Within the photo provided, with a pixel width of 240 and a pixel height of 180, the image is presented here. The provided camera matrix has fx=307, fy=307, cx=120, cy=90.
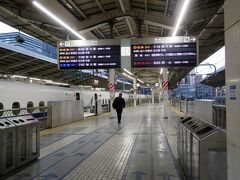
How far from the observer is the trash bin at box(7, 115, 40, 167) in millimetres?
6594

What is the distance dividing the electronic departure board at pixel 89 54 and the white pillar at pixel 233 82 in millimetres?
6974

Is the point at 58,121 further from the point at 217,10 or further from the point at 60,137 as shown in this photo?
the point at 217,10

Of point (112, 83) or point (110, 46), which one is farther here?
point (112, 83)

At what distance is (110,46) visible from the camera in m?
10.1

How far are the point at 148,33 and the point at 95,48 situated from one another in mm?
5049

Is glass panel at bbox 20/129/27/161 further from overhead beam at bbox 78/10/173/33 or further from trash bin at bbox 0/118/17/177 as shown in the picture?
overhead beam at bbox 78/10/173/33

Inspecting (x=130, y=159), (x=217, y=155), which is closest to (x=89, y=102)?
(x=130, y=159)

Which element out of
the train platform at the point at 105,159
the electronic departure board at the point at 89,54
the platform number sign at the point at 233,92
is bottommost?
the train platform at the point at 105,159

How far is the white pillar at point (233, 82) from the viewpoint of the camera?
2912 mm

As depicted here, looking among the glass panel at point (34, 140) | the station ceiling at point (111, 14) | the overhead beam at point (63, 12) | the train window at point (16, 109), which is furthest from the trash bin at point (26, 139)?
the train window at point (16, 109)

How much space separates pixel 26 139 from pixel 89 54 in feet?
13.8

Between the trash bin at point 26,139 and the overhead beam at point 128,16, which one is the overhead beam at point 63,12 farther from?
the trash bin at point 26,139

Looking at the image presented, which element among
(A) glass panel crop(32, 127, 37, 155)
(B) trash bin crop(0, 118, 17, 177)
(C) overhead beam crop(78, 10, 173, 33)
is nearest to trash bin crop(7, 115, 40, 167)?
(A) glass panel crop(32, 127, 37, 155)

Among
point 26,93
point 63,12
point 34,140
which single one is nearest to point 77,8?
point 63,12
